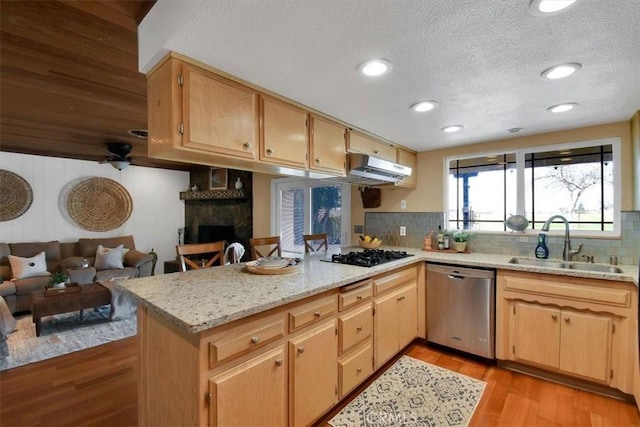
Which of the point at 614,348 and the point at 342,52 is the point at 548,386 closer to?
the point at 614,348

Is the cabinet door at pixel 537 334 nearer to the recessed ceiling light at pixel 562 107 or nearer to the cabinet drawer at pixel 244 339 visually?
the recessed ceiling light at pixel 562 107

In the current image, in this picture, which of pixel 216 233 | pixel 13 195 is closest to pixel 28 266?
pixel 13 195

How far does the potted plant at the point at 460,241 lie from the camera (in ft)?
10.2

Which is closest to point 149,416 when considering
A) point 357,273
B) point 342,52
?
point 357,273

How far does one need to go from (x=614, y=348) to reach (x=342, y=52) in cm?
270

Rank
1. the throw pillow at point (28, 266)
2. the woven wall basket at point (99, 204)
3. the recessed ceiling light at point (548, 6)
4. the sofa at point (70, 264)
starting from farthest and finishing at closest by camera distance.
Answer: the woven wall basket at point (99, 204)
the throw pillow at point (28, 266)
the sofa at point (70, 264)
the recessed ceiling light at point (548, 6)

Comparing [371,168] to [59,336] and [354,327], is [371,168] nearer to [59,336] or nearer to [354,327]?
[354,327]

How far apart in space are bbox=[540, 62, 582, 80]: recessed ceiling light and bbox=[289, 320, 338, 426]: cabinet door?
1.87m

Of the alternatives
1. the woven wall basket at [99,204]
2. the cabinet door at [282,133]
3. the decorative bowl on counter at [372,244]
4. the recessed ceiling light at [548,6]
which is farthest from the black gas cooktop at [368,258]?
the woven wall basket at [99,204]

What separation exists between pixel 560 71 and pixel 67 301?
4.69 m

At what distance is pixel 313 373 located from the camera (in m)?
1.65

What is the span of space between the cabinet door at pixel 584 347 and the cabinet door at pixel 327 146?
2083 millimetres

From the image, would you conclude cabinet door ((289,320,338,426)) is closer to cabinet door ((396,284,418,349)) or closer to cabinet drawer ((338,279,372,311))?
cabinet drawer ((338,279,372,311))

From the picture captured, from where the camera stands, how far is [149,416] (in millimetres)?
1491
